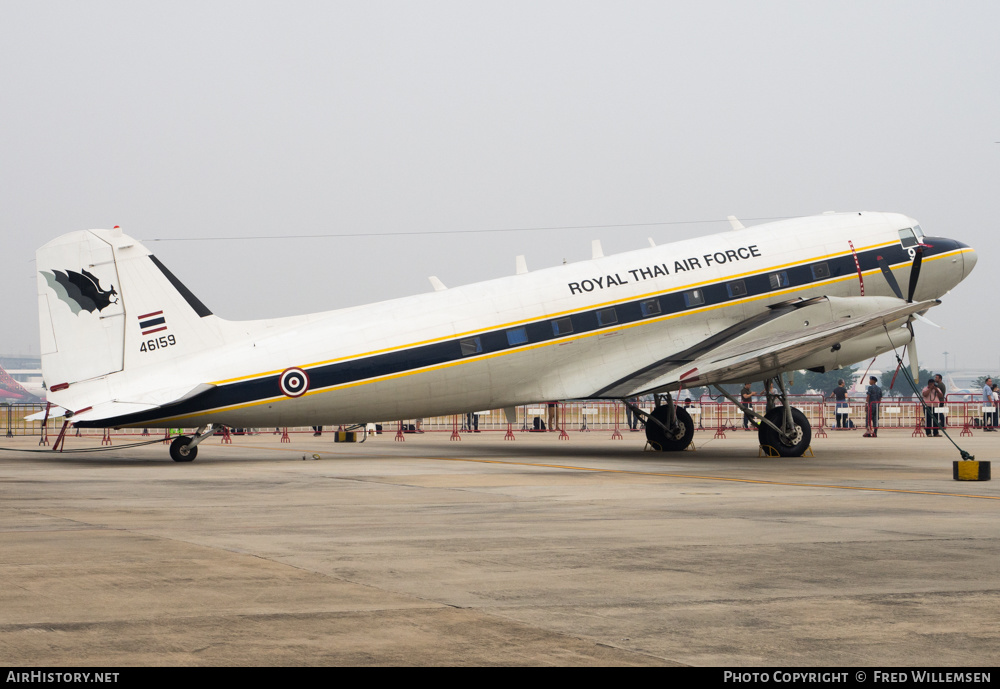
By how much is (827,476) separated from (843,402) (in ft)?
95.1

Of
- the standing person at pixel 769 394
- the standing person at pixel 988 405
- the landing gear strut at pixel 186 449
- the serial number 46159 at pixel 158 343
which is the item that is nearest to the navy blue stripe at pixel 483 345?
the serial number 46159 at pixel 158 343

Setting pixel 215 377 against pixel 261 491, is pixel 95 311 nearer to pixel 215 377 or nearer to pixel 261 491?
pixel 215 377

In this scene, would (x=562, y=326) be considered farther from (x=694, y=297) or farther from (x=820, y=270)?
(x=820, y=270)

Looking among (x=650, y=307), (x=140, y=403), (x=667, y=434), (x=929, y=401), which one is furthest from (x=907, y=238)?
(x=140, y=403)

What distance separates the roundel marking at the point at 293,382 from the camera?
2391cm

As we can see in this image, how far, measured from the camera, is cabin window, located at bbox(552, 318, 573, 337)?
87.5 ft

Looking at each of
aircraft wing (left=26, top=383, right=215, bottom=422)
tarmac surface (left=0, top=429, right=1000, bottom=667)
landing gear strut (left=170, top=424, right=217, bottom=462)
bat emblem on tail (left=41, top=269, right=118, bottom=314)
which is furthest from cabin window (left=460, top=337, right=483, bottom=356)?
bat emblem on tail (left=41, top=269, right=118, bottom=314)

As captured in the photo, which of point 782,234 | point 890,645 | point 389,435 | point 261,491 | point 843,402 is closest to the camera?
point 890,645

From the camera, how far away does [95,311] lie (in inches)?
950

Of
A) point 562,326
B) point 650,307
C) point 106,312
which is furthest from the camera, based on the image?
point 650,307

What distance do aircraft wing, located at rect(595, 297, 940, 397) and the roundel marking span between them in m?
7.60

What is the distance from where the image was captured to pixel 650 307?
89.8 feet

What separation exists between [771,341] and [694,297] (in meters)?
2.47

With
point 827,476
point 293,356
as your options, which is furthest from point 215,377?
point 827,476
